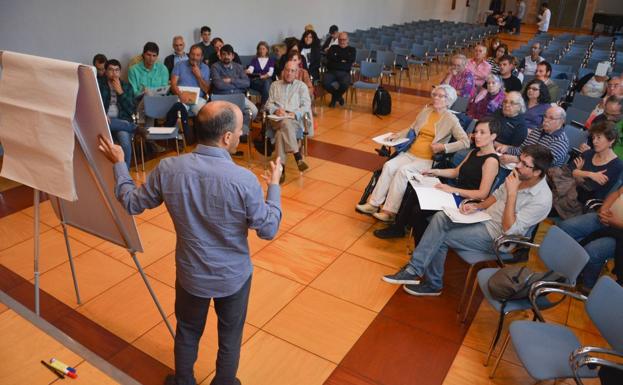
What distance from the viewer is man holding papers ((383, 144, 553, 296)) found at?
308 centimetres

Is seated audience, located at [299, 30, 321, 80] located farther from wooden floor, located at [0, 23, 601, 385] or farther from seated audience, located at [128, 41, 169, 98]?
wooden floor, located at [0, 23, 601, 385]

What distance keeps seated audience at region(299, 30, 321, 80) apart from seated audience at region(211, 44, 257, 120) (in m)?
2.33

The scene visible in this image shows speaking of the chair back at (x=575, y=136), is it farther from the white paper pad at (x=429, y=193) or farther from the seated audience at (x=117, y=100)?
the seated audience at (x=117, y=100)

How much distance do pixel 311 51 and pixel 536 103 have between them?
4.82 meters

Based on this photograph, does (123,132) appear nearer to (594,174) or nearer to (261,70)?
(261,70)

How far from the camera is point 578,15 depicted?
2089cm

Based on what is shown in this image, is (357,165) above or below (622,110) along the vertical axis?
below

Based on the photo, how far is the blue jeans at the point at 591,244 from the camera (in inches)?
134

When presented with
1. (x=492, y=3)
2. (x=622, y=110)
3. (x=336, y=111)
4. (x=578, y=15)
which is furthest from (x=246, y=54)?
(x=578, y=15)

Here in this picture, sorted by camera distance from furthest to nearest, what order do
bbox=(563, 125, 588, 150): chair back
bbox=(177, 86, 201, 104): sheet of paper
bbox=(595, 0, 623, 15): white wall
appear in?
bbox=(595, 0, 623, 15): white wall, bbox=(177, 86, 201, 104): sheet of paper, bbox=(563, 125, 588, 150): chair back

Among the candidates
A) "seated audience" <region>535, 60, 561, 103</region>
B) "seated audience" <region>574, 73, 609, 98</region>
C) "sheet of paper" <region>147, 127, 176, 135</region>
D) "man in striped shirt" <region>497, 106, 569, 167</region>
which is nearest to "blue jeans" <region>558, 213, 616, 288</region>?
"man in striped shirt" <region>497, 106, 569, 167</region>

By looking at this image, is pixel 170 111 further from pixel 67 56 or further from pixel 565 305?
pixel 565 305

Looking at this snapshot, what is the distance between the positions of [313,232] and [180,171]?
2545 mm

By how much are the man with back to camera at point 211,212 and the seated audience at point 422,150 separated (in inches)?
92.0
